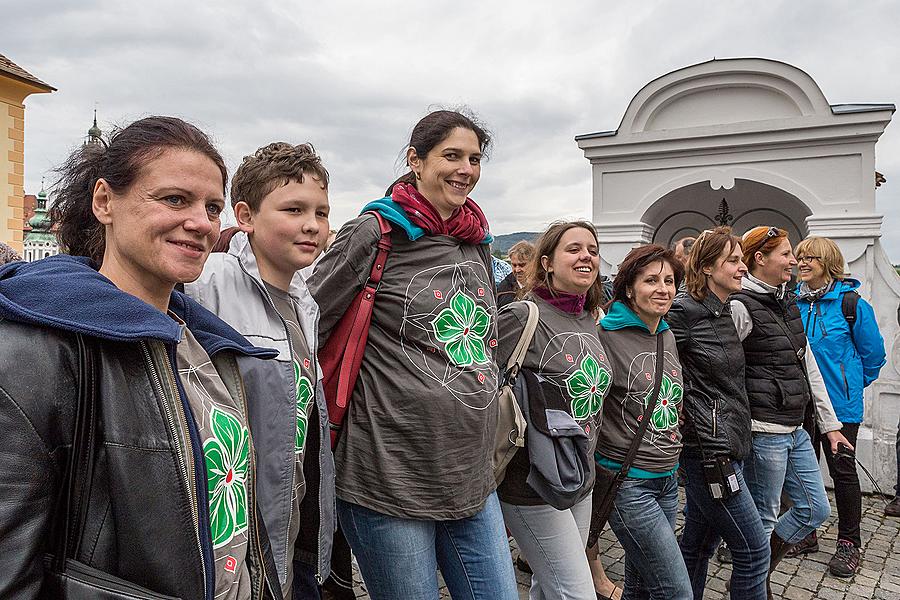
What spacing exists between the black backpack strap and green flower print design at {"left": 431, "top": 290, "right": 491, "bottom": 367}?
12.2 ft

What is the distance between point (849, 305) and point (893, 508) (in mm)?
2094

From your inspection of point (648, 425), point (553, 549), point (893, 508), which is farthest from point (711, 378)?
point (893, 508)

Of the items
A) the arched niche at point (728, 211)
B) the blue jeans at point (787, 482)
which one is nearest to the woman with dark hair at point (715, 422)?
the blue jeans at point (787, 482)

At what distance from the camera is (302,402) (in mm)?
1868

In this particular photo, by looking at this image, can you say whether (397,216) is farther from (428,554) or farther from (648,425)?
(648,425)

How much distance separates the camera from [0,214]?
1608 cm

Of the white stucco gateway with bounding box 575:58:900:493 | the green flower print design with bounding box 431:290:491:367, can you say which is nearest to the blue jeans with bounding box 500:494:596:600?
the green flower print design with bounding box 431:290:491:367

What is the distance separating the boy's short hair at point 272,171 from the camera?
6.36 ft

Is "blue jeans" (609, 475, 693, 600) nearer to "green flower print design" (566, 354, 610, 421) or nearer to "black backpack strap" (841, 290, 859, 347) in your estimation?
"green flower print design" (566, 354, 610, 421)

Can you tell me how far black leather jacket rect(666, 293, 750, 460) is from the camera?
3.10 meters

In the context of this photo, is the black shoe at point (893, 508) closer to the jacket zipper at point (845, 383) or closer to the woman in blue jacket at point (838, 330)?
the woman in blue jacket at point (838, 330)

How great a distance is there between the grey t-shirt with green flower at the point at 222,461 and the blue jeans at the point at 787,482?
9.41 ft

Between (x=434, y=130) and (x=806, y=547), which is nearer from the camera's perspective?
(x=434, y=130)

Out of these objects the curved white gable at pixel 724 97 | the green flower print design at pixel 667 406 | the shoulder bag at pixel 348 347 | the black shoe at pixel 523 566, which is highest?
the curved white gable at pixel 724 97
